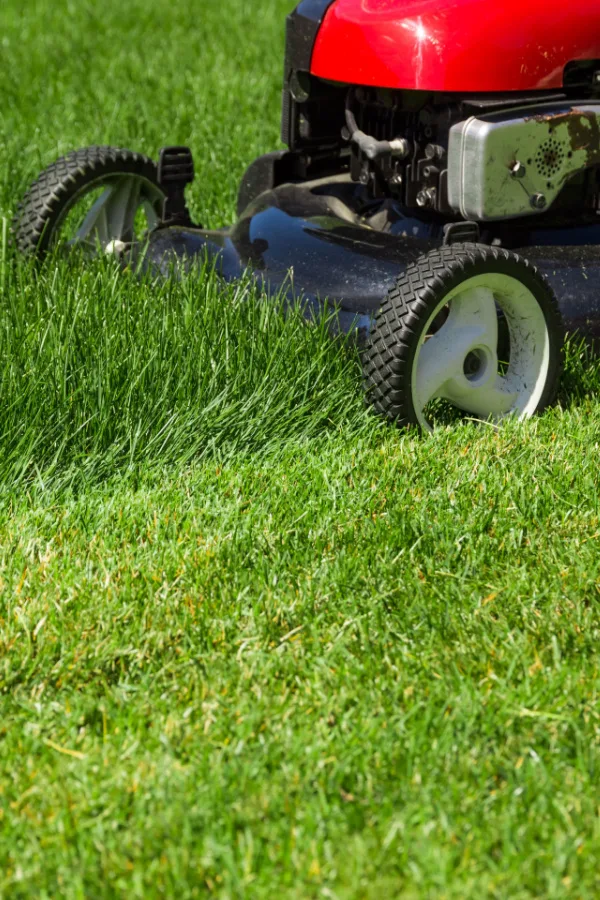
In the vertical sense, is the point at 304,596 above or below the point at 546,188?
below

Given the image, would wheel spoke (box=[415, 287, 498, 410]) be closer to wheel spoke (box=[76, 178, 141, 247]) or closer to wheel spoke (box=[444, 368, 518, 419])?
wheel spoke (box=[444, 368, 518, 419])

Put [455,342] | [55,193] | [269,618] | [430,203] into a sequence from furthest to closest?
[55,193] < [430,203] < [455,342] < [269,618]

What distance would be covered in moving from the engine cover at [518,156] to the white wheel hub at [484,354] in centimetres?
30

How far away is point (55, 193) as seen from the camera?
350cm

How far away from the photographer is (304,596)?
2207mm

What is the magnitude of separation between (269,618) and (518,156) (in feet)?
4.75

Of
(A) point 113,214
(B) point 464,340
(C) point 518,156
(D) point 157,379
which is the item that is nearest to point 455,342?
(B) point 464,340

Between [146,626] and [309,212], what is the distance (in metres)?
1.69

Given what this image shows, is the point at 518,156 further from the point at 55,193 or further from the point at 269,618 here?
the point at 269,618

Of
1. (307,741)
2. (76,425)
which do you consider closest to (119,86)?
(76,425)

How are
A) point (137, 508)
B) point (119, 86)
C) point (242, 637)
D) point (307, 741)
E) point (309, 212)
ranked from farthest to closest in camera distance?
point (119, 86) < point (309, 212) < point (137, 508) < point (242, 637) < point (307, 741)

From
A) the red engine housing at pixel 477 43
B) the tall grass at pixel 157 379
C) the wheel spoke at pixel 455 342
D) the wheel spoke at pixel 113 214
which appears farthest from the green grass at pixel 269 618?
the red engine housing at pixel 477 43

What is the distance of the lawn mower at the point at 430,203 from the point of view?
2.81 metres

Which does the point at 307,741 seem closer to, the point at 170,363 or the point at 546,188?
the point at 170,363
